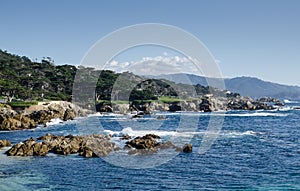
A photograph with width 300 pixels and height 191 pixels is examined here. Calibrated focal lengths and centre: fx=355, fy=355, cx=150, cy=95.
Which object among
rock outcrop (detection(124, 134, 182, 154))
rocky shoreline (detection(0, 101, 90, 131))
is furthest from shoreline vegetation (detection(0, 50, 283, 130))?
rock outcrop (detection(124, 134, 182, 154))

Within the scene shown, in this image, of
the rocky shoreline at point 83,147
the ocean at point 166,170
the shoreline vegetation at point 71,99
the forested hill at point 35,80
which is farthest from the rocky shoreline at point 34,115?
the ocean at point 166,170

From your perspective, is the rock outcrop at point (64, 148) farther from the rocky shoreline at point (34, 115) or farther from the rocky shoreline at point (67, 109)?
the rocky shoreline at point (67, 109)

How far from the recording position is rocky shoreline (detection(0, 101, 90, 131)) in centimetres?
6462

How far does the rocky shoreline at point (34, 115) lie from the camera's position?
212 ft

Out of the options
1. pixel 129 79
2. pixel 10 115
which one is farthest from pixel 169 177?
pixel 129 79

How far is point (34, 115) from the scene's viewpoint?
7881 cm

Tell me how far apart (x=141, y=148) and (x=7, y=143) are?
17197 mm

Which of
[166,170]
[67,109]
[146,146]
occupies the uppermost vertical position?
→ [67,109]

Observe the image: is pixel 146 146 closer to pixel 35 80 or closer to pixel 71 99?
pixel 71 99

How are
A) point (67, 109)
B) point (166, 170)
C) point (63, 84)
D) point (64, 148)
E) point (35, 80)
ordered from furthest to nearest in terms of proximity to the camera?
point (63, 84) → point (35, 80) → point (67, 109) → point (64, 148) → point (166, 170)

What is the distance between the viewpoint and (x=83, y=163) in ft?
117

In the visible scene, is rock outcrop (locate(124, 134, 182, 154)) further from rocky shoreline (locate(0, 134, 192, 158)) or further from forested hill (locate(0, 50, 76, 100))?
forested hill (locate(0, 50, 76, 100))

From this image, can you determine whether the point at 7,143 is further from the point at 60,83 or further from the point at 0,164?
the point at 60,83

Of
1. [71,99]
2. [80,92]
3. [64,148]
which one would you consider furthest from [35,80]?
[64,148]
